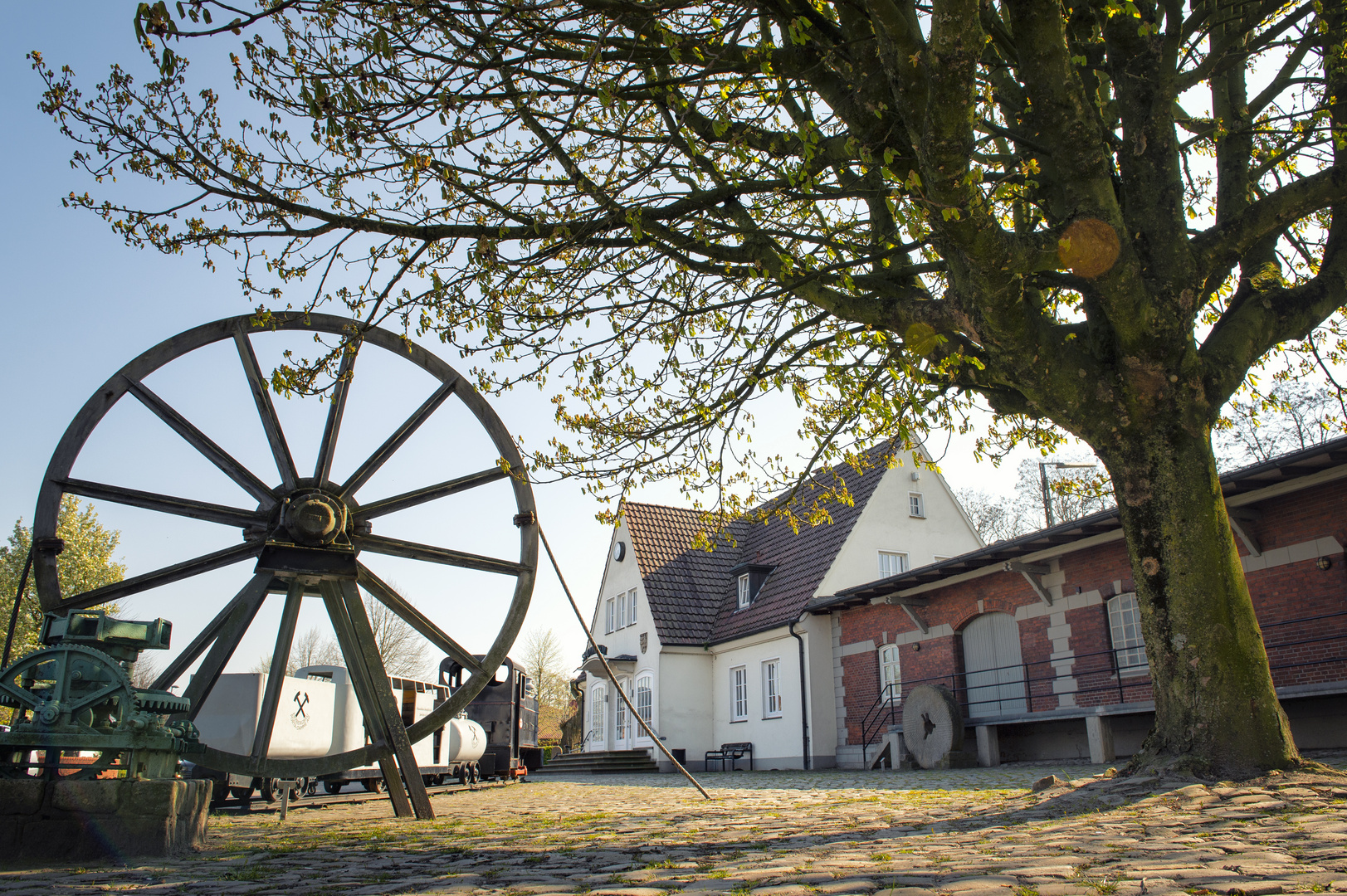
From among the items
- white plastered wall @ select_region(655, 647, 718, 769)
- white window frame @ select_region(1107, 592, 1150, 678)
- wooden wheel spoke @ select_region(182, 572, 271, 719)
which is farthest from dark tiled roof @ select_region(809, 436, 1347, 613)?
wooden wheel spoke @ select_region(182, 572, 271, 719)

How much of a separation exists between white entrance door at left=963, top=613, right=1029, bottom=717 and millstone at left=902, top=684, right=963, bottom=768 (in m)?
0.59

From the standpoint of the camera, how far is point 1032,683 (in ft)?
51.4

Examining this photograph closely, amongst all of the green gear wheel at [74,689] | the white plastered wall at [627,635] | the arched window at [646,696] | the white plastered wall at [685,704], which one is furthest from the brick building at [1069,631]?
the green gear wheel at [74,689]

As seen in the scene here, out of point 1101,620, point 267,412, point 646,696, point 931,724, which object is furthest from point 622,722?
point 267,412

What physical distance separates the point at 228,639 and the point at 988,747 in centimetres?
1300

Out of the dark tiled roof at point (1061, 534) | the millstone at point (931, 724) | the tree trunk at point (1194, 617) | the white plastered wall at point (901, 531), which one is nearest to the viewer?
the tree trunk at point (1194, 617)

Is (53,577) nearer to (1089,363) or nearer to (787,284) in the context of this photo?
(787,284)

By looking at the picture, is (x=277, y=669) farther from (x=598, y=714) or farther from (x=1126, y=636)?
(x=598, y=714)

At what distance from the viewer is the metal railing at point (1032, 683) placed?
11516 millimetres

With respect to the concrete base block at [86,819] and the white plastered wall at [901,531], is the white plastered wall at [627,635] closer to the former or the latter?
the white plastered wall at [901,531]

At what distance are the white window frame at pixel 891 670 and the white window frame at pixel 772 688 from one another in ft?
10.9

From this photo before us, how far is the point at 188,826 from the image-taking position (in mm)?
5387

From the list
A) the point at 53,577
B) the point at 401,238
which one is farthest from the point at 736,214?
the point at 53,577

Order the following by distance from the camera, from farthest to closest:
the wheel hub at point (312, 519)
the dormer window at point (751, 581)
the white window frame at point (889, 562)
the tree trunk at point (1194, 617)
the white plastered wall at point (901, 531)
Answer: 1. the dormer window at point (751, 581)
2. the white window frame at point (889, 562)
3. the white plastered wall at point (901, 531)
4. the wheel hub at point (312, 519)
5. the tree trunk at point (1194, 617)
